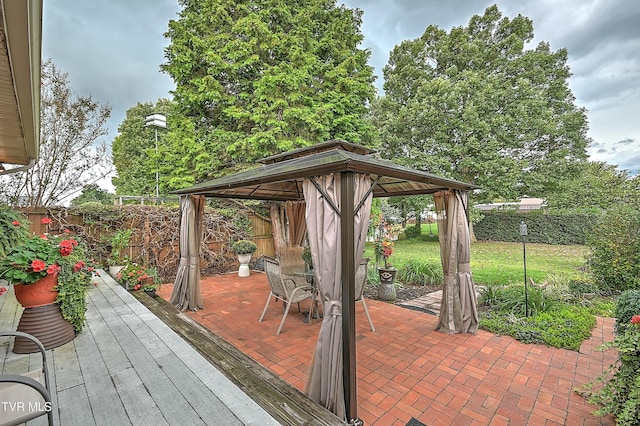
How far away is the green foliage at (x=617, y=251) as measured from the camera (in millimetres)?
4824

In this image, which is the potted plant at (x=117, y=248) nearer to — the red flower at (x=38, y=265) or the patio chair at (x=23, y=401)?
the red flower at (x=38, y=265)

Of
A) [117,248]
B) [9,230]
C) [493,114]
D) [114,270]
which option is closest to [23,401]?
[9,230]

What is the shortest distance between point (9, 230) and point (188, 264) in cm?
239

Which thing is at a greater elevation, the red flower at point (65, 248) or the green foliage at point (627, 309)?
the red flower at point (65, 248)

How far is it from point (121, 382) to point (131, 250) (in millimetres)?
5939

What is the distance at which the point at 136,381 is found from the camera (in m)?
1.95

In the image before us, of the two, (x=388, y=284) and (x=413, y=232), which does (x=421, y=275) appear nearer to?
(x=388, y=284)

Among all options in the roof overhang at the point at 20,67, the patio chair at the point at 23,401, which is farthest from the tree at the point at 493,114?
the patio chair at the point at 23,401

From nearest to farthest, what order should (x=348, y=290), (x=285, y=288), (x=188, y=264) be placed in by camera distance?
(x=348, y=290) < (x=285, y=288) < (x=188, y=264)

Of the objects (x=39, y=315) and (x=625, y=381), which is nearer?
(x=625, y=381)

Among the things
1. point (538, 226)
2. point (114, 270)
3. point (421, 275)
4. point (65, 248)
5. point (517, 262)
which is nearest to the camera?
point (65, 248)

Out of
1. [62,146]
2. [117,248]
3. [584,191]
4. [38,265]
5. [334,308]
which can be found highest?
[62,146]

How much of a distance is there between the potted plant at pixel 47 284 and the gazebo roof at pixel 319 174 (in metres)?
1.83

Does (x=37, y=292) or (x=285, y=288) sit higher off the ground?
(x=37, y=292)
